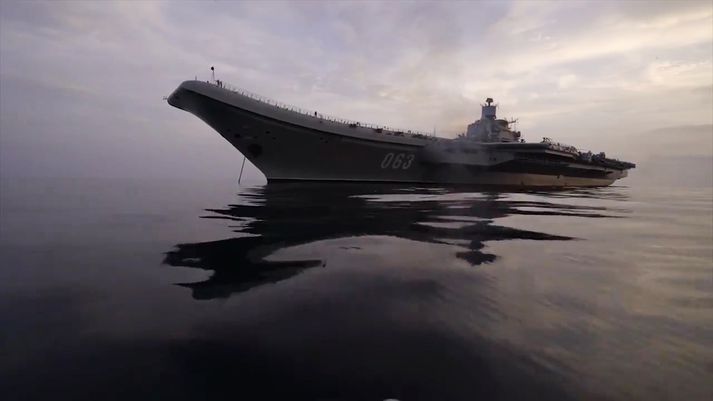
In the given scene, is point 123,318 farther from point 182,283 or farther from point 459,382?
point 459,382

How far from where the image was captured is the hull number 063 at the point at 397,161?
35188 mm

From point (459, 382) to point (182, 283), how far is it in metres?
4.30

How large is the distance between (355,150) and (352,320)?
2970 centimetres

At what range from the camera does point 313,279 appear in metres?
5.64

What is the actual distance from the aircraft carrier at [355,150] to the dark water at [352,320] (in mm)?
21690

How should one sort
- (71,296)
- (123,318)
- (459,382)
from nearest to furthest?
(459,382) → (123,318) → (71,296)

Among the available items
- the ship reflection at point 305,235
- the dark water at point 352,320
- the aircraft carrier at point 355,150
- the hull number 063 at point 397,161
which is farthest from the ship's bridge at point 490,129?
the dark water at point 352,320

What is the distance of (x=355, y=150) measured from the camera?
33156 mm

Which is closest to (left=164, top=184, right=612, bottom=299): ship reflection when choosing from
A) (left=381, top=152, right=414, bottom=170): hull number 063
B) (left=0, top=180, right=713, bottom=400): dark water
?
(left=0, top=180, right=713, bottom=400): dark water

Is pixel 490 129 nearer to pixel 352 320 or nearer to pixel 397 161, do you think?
pixel 397 161

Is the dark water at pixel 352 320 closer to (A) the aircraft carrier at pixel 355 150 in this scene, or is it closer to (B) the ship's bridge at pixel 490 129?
(A) the aircraft carrier at pixel 355 150

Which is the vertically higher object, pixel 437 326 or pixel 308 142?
pixel 308 142

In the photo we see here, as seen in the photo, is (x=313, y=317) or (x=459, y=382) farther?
(x=313, y=317)

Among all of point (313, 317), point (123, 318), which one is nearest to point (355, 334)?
point (313, 317)
